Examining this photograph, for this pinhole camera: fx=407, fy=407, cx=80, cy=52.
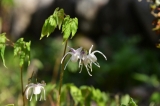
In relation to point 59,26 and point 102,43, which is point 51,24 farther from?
point 102,43

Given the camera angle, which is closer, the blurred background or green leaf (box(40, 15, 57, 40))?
green leaf (box(40, 15, 57, 40))

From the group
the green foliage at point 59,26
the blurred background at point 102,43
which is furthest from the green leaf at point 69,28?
the blurred background at point 102,43

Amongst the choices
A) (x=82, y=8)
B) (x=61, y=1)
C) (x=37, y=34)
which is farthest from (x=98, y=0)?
(x=37, y=34)

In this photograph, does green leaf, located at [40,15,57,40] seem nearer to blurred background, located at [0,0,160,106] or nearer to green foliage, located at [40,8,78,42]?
green foliage, located at [40,8,78,42]

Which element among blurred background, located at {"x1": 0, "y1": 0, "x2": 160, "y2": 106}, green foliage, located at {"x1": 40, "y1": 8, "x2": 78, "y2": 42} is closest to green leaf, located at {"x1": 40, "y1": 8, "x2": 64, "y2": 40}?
green foliage, located at {"x1": 40, "y1": 8, "x2": 78, "y2": 42}

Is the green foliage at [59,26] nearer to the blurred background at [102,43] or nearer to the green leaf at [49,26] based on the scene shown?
the green leaf at [49,26]

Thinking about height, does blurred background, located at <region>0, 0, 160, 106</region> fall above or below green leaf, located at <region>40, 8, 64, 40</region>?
above

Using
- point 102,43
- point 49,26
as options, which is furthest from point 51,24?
point 102,43

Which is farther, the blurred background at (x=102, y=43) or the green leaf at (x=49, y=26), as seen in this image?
the blurred background at (x=102, y=43)
